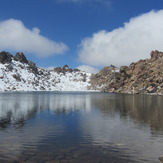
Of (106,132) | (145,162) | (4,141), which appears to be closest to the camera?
(145,162)

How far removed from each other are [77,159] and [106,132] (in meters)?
15.1

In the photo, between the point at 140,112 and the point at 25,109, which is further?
the point at 25,109

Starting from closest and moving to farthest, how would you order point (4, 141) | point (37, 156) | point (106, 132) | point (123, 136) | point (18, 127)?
point (37, 156)
point (4, 141)
point (123, 136)
point (106, 132)
point (18, 127)

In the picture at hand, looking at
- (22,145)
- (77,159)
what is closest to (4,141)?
(22,145)

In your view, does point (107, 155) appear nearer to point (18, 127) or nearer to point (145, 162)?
point (145, 162)

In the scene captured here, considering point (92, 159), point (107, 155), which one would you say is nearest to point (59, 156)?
point (92, 159)

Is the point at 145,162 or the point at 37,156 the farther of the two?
the point at 37,156

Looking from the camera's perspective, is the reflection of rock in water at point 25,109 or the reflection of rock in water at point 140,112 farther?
the reflection of rock in water at point 25,109

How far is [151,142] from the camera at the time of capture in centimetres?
3075

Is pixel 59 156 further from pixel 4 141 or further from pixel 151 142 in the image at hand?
pixel 151 142

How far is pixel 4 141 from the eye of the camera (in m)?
30.3

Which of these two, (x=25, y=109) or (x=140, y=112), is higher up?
(x=25, y=109)

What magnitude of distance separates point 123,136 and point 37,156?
1558 centimetres

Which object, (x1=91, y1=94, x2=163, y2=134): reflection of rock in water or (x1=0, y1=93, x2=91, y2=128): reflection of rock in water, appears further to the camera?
(x1=0, y1=93, x2=91, y2=128): reflection of rock in water
